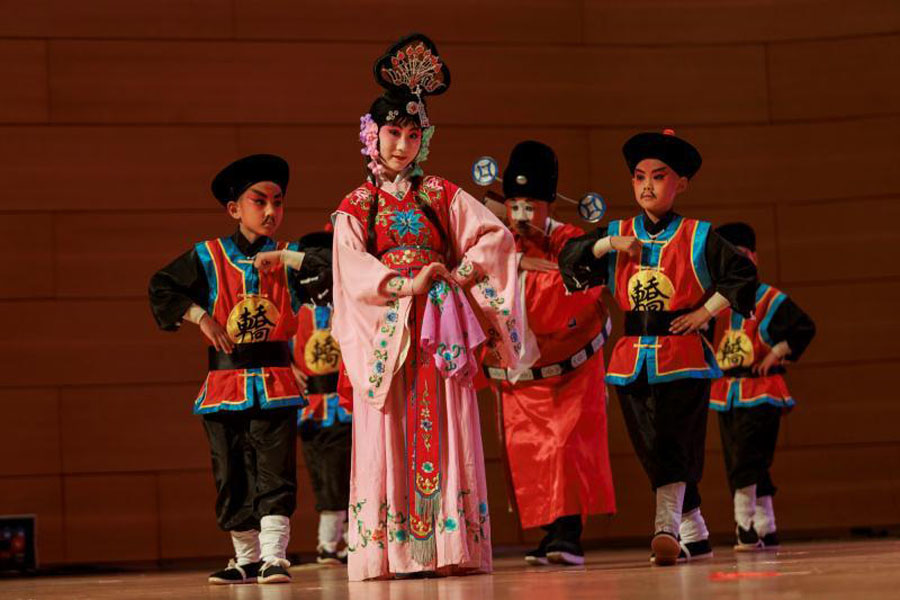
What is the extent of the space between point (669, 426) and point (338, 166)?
2860 mm

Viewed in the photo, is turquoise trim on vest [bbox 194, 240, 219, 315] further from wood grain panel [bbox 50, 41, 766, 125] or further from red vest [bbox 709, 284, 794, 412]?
red vest [bbox 709, 284, 794, 412]

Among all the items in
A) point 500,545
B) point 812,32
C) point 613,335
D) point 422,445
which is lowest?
point 500,545

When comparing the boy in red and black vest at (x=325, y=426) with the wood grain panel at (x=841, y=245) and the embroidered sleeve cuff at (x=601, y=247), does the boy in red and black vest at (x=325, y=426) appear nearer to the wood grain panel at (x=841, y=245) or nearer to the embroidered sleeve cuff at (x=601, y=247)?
the embroidered sleeve cuff at (x=601, y=247)

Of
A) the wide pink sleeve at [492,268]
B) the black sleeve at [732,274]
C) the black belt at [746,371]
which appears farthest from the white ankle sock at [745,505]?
the wide pink sleeve at [492,268]

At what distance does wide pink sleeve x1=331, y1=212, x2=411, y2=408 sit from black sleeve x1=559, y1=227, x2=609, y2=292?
743 millimetres

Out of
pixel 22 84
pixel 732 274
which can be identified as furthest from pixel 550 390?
pixel 22 84

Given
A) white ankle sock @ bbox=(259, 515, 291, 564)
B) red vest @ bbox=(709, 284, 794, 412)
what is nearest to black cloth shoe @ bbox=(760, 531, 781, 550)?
red vest @ bbox=(709, 284, 794, 412)

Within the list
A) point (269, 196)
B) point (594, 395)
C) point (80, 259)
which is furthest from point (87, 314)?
point (594, 395)

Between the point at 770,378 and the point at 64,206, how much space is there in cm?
336

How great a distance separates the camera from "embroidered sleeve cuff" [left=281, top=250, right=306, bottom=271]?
4645 mm

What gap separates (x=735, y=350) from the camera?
6.12m

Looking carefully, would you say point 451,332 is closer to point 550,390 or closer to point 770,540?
point 550,390

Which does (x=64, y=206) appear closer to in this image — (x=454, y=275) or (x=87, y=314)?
(x=87, y=314)

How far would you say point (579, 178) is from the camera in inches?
278
